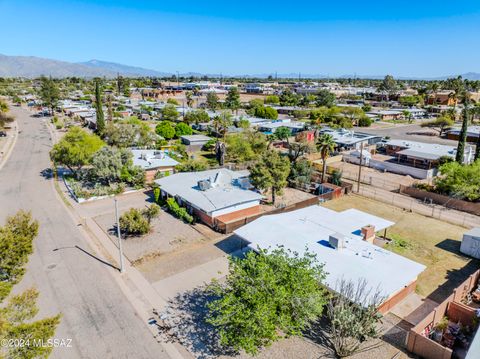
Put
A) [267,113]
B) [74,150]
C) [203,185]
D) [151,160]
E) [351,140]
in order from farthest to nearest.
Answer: [267,113], [351,140], [151,160], [74,150], [203,185]

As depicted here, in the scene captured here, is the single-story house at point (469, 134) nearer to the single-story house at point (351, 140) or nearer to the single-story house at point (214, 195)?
the single-story house at point (351, 140)

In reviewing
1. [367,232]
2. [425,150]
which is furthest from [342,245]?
[425,150]

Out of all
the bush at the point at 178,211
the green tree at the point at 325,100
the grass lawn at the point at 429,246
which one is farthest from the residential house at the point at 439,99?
the bush at the point at 178,211

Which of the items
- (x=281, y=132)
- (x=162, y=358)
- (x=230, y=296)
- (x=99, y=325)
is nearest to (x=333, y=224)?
(x=230, y=296)

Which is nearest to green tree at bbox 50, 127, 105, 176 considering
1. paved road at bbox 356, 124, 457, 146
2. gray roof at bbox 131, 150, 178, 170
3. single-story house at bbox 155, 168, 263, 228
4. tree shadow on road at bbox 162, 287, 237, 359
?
gray roof at bbox 131, 150, 178, 170

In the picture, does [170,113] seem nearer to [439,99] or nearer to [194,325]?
[194,325]

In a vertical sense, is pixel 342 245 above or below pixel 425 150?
below

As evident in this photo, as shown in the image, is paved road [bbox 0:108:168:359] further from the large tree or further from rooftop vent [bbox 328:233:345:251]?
rooftop vent [bbox 328:233:345:251]
